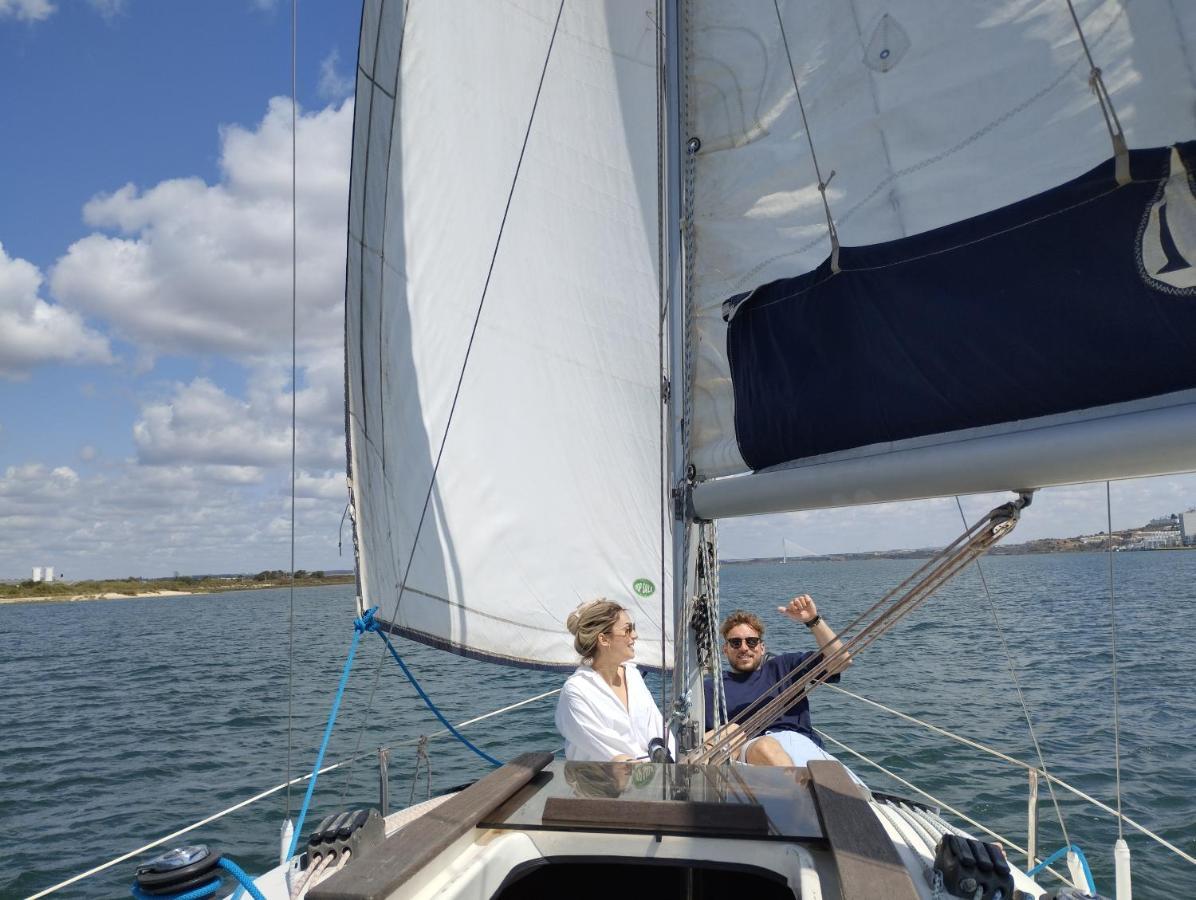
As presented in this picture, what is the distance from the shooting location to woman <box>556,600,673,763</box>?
3.13 metres

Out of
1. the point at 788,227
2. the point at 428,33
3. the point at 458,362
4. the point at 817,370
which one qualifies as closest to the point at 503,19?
the point at 428,33

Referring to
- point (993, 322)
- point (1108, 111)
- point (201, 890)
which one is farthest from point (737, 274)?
point (201, 890)

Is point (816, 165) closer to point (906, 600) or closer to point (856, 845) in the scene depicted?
point (906, 600)

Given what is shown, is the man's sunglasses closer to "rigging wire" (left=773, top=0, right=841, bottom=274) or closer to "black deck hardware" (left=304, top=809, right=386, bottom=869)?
"rigging wire" (left=773, top=0, right=841, bottom=274)

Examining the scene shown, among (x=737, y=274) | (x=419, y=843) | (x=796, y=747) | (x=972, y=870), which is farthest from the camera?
(x=796, y=747)

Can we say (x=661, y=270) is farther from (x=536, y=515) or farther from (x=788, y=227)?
(x=536, y=515)

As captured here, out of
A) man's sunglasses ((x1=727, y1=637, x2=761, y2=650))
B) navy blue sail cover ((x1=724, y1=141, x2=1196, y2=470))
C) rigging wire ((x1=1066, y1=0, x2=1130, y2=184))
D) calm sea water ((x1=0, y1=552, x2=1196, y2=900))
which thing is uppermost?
rigging wire ((x1=1066, y1=0, x2=1130, y2=184))

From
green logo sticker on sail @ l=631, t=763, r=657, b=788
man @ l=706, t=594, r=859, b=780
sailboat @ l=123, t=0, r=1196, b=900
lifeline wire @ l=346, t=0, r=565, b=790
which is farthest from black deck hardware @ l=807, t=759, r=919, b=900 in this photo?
lifeline wire @ l=346, t=0, r=565, b=790

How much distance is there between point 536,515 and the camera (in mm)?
4555

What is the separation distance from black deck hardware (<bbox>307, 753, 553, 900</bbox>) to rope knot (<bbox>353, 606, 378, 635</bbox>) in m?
2.02

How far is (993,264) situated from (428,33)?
3.44 m

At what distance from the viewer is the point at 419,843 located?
186 centimetres

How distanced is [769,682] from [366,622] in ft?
7.02

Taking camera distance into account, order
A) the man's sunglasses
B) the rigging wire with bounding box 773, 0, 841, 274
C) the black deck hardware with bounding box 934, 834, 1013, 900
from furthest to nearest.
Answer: the man's sunglasses → the rigging wire with bounding box 773, 0, 841, 274 → the black deck hardware with bounding box 934, 834, 1013, 900
